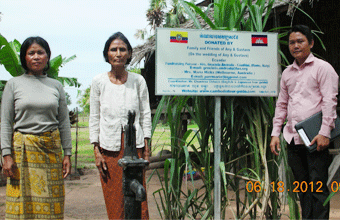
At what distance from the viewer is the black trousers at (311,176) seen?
8.03ft

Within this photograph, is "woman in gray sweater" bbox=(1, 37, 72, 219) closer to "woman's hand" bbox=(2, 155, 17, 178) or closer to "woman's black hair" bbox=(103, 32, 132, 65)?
"woman's hand" bbox=(2, 155, 17, 178)

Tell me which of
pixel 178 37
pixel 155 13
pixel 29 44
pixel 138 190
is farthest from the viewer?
pixel 155 13

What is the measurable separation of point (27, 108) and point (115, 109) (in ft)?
1.75

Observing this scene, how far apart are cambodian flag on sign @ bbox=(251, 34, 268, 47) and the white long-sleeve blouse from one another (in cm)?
88

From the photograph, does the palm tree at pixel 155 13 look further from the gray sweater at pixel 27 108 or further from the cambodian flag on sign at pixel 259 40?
the gray sweater at pixel 27 108

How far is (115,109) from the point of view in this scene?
2.41 m

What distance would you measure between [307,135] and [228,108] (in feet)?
1.94

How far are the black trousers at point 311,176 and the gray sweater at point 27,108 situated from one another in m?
1.62

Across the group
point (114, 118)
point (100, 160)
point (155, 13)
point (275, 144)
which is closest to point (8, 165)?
point (100, 160)

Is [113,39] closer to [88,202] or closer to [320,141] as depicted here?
[320,141]

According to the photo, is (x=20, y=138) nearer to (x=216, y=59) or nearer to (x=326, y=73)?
(x=216, y=59)

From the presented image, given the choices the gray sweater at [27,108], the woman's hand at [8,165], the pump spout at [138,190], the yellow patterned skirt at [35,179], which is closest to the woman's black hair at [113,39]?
the gray sweater at [27,108]

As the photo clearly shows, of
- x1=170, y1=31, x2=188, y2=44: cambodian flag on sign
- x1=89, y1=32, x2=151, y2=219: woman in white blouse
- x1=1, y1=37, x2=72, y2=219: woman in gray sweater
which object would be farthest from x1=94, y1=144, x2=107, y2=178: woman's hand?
x1=170, y1=31, x2=188, y2=44: cambodian flag on sign
